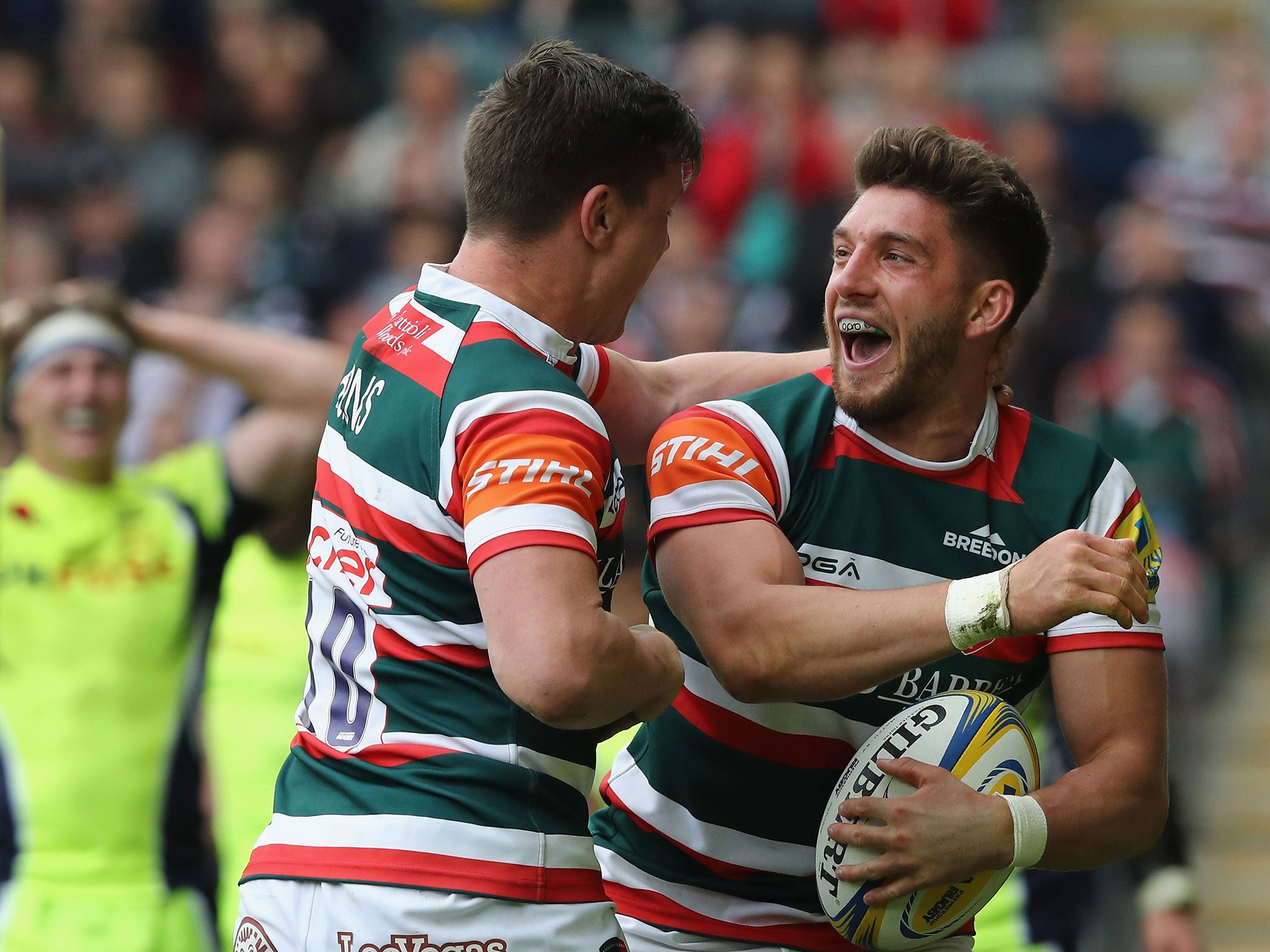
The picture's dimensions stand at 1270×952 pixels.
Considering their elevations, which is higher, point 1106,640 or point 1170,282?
point 1170,282

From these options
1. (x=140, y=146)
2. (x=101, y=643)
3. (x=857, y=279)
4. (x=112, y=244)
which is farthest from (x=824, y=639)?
(x=140, y=146)

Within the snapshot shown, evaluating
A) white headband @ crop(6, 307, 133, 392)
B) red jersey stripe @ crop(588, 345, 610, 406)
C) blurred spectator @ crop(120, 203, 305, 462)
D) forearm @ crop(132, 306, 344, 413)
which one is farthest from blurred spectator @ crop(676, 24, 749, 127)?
red jersey stripe @ crop(588, 345, 610, 406)

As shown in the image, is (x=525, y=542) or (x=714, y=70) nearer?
(x=525, y=542)

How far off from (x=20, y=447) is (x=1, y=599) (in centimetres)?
255

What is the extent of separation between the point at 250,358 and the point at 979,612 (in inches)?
120

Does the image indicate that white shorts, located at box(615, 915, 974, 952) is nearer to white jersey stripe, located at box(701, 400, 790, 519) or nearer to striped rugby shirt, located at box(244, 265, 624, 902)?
striped rugby shirt, located at box(244, 265, 624, 902)

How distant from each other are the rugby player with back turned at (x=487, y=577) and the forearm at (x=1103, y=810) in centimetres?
56

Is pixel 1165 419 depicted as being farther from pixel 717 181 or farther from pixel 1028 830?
pixel 1028 830

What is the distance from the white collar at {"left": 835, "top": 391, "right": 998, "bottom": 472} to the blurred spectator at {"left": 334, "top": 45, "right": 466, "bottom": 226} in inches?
299

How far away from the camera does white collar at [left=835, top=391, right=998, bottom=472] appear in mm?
3297

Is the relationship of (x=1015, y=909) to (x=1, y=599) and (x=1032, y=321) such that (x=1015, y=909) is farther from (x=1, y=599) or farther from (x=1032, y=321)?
(x=1032, y=321)

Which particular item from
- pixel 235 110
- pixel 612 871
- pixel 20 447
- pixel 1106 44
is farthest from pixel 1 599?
pixel 1106 44

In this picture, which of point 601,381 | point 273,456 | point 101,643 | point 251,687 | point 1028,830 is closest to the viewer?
point 1028,830

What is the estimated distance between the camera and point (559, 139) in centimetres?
279
